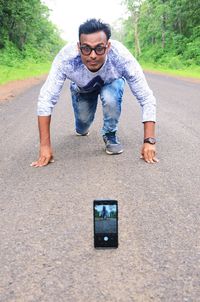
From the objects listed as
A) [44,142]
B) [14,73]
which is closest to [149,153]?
[44,142]

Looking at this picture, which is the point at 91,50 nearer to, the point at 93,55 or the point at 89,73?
the point at 93,55

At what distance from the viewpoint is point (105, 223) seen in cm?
242

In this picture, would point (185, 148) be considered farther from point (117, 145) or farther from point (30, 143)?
point (30, 143)

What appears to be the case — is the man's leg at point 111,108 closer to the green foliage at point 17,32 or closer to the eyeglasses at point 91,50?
the eyeglasses at point 91,50

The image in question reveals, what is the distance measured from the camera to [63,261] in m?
2.37

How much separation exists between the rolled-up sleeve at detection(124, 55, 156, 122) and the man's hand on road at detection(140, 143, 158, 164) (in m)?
0.26

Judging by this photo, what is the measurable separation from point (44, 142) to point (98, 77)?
0.83 meters

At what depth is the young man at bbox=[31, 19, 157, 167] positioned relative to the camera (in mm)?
3979

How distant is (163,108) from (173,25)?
109ft

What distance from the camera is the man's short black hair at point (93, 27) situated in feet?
12.8

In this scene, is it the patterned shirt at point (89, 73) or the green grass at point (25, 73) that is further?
the green grass at point (25, 73)

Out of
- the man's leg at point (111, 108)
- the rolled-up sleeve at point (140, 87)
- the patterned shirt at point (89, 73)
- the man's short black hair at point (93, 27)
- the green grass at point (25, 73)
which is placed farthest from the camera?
the green grass at point (25, 73)

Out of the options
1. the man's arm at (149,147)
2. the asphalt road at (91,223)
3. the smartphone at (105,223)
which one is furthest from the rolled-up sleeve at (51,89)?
the smartphone at (105,223)

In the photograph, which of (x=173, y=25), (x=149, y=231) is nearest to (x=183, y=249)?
(x=149, y=231)
